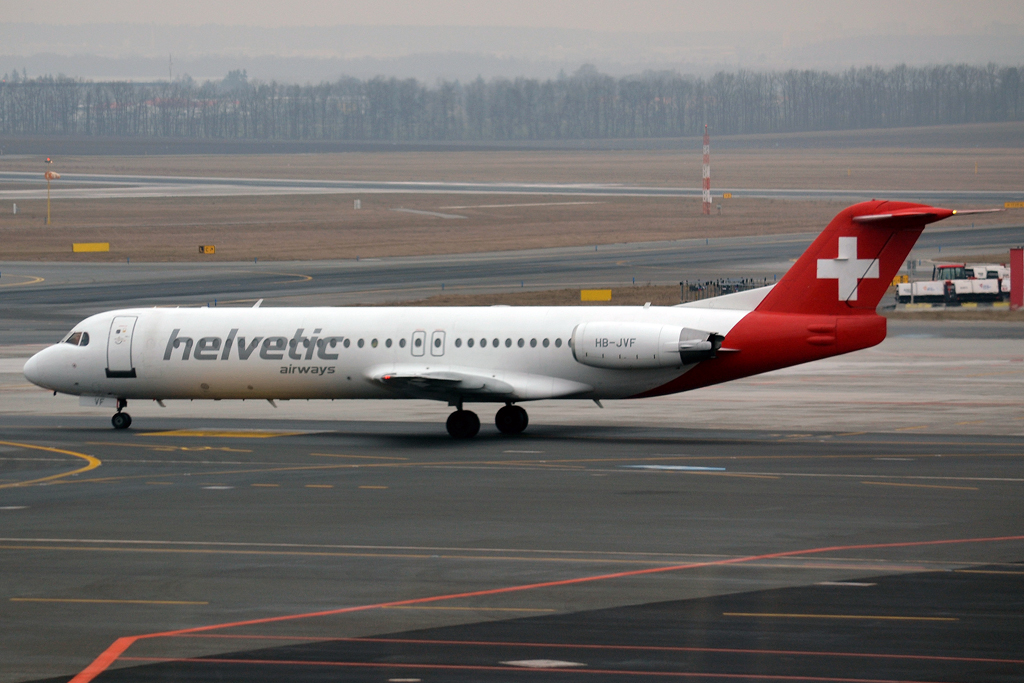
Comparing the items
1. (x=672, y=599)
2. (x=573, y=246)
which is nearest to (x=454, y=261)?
(x=573, y=246)

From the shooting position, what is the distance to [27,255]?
106m

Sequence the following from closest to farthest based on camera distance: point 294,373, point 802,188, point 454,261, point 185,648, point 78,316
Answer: point 185,648, point 294,373, point 78,316, point 454,261, point 802,188

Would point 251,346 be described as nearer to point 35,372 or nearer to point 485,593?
point 35,372

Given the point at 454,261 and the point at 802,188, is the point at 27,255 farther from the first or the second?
the point at 802,188

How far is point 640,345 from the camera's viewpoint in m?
35.5

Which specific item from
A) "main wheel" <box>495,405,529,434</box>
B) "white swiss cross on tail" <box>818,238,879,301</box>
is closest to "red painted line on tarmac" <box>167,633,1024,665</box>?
"white swiss cross on tail" <box>818,238,879,301</box>

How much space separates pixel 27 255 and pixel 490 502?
87315 millimetres

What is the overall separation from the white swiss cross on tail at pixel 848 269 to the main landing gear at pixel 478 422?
9.02 metres

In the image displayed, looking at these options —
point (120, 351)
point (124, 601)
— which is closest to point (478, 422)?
point (120, 351)

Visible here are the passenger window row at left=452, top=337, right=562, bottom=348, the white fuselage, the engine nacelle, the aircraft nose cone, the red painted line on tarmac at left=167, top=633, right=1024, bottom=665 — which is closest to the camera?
the red painted line on tarmac at left=167, top=633, right=1024, bottom=665

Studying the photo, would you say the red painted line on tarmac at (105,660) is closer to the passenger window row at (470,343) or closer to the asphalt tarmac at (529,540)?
the asphalt tarmac at (529,540)

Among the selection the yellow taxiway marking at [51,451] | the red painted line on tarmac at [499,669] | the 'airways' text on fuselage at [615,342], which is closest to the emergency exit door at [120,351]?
the yellow taxiway marking at [51,451]

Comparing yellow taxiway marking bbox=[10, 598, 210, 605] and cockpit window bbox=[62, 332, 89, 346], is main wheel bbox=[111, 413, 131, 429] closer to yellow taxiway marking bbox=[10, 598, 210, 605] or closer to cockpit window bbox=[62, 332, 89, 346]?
cockpit window bbox=[62, 332, 89, 346]

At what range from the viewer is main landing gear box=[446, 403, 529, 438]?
123ft
